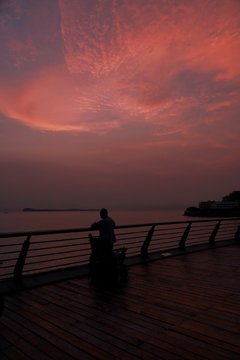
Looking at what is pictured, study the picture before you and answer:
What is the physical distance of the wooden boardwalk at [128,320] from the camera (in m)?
2.90

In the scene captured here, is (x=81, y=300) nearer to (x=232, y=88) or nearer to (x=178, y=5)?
(x=178, y=5)

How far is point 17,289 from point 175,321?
323 centimetres

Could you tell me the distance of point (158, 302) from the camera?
14.9 feet

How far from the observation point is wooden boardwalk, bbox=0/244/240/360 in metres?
2.90

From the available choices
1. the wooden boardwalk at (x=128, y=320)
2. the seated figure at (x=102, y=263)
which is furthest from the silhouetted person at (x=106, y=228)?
the wooden boardwalk at (x=128, y=320)

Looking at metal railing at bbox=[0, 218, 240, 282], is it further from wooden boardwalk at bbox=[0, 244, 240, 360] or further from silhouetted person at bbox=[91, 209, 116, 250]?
wooden boardwalk at bbox=[0, 244, 240, 360]

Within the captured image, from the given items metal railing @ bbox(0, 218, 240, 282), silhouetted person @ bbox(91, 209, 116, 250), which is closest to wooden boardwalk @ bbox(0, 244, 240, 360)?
metal railing @ bbox(0, 218, 240, 282)

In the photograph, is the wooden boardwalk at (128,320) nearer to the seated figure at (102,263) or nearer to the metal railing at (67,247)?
Answer: the seated figure at (102,263)

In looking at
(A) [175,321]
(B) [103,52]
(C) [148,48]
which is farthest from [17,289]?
(C) [148,48]

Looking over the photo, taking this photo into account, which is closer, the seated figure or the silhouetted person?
the seated figure

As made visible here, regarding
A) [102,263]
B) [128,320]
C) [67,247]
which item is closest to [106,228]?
[102,263]

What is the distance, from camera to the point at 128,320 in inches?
147

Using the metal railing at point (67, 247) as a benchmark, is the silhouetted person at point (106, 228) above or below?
above

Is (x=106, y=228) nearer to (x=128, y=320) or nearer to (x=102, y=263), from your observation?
(x=102, y=263)
